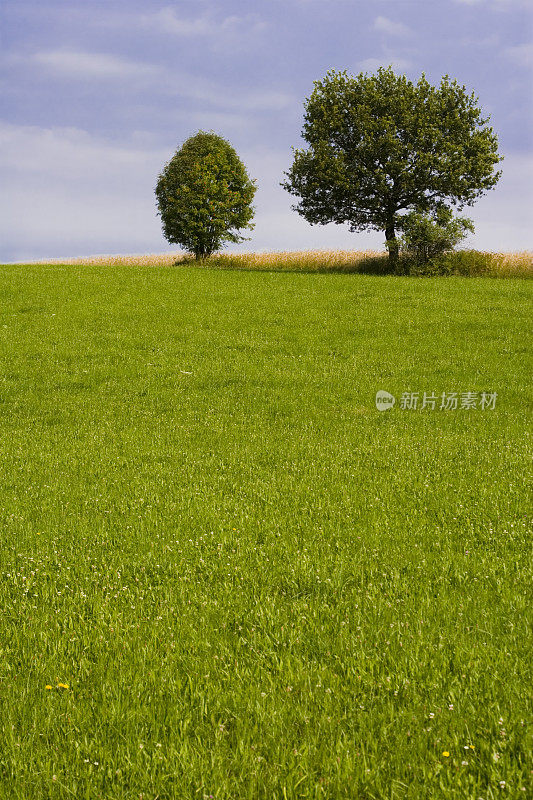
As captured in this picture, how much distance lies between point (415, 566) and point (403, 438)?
5860mm

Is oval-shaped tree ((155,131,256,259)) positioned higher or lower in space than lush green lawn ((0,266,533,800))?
higher

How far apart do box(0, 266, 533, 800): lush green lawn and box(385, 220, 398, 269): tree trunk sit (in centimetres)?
3005

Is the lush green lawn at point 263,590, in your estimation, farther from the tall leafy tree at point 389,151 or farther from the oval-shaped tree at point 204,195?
the oval-shaped tree at point 204,195

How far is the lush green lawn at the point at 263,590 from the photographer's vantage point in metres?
4.14

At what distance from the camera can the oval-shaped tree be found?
56281 millimetres

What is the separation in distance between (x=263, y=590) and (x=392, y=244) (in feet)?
138

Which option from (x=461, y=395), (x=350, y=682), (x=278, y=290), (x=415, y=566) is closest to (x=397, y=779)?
(x=350, y=682)

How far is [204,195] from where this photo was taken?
56.2m

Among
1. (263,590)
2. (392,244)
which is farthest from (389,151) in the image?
(263,590)

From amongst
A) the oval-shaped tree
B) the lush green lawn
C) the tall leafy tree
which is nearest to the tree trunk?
the tall leafy tree

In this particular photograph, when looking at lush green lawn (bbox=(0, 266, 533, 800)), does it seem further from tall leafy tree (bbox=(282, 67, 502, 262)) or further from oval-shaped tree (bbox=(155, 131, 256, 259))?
oval-shaped tree (bbox=(155, 131, 256, 259))

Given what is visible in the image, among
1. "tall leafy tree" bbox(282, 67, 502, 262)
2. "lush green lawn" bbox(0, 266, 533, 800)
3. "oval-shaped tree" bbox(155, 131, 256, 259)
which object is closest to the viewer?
"lush green lawn" bbox(0, 266, 533, 800)

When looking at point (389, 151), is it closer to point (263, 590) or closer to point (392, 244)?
point (392, 244)

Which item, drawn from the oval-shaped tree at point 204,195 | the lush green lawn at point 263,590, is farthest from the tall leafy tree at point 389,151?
the lush green lawn at point 263,590
